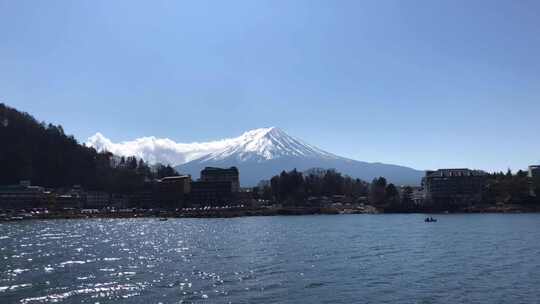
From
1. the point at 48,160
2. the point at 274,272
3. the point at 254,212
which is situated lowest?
the point at 274,272

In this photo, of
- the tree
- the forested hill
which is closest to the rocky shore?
the tree

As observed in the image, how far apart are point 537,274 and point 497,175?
168640mm

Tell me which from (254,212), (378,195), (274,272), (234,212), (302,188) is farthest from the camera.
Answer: (302,188)

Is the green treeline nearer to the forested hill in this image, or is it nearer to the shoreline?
the shoreline

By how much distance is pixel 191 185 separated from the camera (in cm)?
17438

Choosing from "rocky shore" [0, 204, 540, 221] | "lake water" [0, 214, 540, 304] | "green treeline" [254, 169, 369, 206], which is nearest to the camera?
"lake water" [0, 214, 540, 304]

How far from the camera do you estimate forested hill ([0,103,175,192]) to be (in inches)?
6639

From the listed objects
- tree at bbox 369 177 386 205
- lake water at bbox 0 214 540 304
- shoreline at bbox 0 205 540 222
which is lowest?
lake water at bbox 0 214 540 304

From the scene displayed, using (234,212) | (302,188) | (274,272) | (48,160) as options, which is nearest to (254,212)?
(234,212)

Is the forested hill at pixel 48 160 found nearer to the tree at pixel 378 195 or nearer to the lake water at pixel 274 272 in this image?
the tree at pixel 378 195

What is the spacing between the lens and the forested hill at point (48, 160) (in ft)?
553

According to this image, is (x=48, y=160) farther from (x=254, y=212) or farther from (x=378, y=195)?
(x=378, y=195)

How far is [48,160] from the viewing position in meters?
178

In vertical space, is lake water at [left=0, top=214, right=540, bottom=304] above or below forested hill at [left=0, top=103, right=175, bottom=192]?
below
